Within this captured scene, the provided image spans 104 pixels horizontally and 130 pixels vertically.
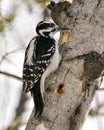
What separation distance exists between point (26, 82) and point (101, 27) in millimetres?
772

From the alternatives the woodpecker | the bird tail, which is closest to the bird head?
the woodpecker

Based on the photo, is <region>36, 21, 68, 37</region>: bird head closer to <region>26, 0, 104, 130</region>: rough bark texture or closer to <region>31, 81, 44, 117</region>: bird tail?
<region>26, 0, 104, 130</region>: rough bark texture

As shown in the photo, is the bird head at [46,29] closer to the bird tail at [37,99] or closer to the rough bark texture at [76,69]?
the rough bark texture at [76,69]

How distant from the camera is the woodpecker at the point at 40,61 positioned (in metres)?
4.15

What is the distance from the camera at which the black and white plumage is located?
13.6ft

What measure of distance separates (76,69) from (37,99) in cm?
40

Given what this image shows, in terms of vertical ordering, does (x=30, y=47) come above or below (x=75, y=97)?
above

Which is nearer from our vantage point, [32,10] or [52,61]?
[52,61]

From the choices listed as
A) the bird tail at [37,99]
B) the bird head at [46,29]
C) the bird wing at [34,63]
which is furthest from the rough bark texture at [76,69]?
the bird head at [46,29]

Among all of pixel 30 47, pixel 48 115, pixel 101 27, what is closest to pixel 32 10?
pixel 30 47

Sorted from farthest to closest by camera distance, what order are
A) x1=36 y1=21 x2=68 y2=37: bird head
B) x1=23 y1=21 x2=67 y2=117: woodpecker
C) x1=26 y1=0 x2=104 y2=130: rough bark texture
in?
x1=36 y1=21 x2=68 y2=37: bird head < x1=23 y1=21 x2=67 y2=117: woodpecker < x1=26 y1=0 x2=104 y2=130: rough bark texture

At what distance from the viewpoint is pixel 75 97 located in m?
3.99

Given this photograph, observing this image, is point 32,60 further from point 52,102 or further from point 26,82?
point 52,102

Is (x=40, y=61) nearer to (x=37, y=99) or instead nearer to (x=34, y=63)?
(x=34, y=63)
